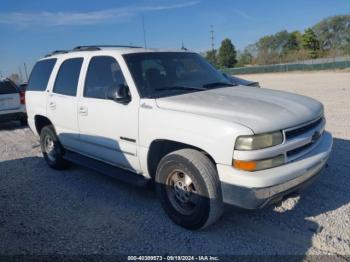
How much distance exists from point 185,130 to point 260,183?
91cm

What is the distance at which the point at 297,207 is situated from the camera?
4.02 meters

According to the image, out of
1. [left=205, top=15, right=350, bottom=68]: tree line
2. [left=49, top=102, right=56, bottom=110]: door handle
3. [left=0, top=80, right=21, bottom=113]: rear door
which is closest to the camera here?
[left=49, top=102, right=56, bottom=110]: door handle

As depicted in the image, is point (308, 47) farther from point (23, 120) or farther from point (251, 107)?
point (251, 107)

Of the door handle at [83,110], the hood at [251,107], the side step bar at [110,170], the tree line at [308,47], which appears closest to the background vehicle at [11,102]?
the side step bar at [110,170]

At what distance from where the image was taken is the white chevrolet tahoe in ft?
10.3

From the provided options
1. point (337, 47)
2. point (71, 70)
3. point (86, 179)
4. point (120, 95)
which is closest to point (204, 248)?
point (120, 95)

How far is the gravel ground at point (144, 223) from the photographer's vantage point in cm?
339

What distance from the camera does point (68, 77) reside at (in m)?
5.37

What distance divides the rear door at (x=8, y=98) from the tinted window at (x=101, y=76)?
7.35 m

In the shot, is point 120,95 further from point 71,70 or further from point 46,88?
point 46,88

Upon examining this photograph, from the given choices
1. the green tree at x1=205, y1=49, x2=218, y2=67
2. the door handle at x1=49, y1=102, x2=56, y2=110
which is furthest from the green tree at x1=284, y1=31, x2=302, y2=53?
the door handle at x1=49, y1=102, x2=56, y2=110

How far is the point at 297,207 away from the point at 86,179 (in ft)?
10.8

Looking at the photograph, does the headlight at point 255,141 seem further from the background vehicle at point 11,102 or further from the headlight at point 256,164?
the background vehicle at point 11,102

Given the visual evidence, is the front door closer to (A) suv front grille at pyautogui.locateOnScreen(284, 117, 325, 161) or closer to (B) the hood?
(B) the hood
